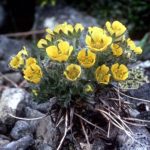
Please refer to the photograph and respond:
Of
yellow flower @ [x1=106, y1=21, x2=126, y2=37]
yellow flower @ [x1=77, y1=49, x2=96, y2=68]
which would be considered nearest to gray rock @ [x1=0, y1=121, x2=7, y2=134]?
yellow flower @ [x1=77, y1=49, x2=96, y2=68]

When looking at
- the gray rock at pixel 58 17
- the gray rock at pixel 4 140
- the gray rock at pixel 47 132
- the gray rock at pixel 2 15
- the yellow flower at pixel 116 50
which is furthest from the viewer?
the gray rock at pixel 2 15

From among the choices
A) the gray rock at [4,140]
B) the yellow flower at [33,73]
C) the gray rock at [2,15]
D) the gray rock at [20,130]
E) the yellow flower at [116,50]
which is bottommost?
the gray rock at [4,140]

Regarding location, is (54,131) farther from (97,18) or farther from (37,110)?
(97,18)

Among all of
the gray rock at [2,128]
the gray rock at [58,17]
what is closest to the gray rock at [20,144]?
the gray rock at [2,128]

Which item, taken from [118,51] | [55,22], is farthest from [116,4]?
[118,51]

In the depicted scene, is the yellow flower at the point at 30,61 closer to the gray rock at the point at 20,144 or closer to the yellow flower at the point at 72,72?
the yellow flower at the point at 72,72

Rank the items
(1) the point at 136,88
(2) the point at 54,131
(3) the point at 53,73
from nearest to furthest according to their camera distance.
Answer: (3) the point at 53,73 < (2) the point at 54,131 < (1) the point at 136,88
